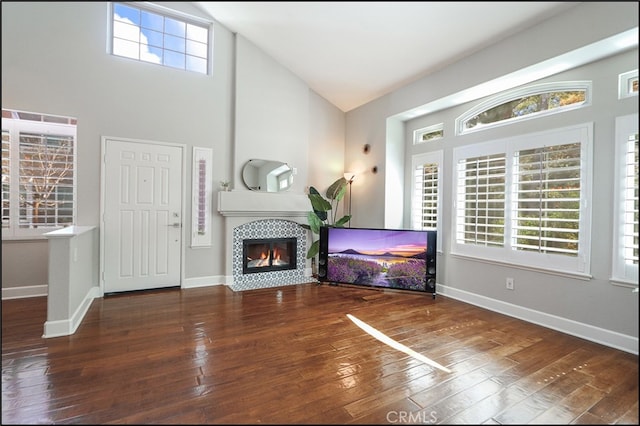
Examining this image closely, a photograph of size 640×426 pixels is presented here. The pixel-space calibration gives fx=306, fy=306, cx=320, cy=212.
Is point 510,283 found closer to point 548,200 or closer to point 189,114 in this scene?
point 548,200

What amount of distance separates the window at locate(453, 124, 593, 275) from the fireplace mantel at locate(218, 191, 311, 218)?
2394mm

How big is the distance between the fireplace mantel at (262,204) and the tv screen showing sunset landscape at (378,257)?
79cm

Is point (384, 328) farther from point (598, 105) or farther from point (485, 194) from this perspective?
point (598, 105)

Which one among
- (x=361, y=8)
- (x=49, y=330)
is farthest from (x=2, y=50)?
(x=49, y=330)

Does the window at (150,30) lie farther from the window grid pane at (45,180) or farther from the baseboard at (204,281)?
the baseboard at (204,281)

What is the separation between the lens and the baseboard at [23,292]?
12.3 feet

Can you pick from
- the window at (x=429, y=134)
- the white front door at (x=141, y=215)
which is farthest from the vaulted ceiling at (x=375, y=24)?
the white front door at (x=141, y=215)

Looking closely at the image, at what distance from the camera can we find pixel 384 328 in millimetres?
3074

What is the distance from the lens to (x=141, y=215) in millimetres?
4227

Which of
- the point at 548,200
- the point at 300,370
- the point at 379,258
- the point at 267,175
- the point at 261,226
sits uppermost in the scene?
the point at 267,175

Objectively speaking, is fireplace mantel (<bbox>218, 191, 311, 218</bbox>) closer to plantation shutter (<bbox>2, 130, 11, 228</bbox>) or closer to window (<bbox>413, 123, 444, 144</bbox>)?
window (<bbox>413, 123, 444, 144</bbox>)

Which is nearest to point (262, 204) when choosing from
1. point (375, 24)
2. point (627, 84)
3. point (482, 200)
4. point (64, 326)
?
point (64, 326)

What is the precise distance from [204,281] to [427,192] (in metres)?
3.62

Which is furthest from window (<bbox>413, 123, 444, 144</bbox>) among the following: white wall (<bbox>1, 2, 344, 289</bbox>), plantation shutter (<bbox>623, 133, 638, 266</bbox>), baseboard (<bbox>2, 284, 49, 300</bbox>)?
baseboard (<bbox>2, 284, 49, 300</bbox>)
